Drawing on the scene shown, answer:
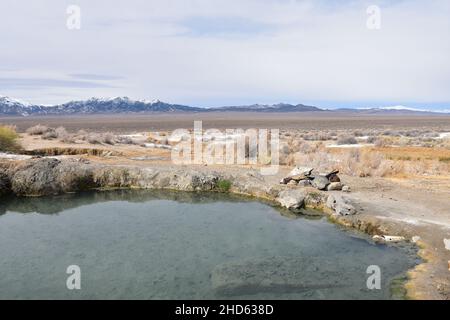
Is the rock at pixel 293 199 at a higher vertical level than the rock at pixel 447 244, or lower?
higher

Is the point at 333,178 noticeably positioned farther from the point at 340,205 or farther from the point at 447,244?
the point at 447,244

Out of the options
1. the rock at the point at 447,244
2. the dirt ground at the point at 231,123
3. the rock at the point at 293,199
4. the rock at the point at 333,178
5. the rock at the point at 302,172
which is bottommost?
the rock at the point at 447,244

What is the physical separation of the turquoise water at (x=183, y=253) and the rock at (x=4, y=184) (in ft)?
4.62

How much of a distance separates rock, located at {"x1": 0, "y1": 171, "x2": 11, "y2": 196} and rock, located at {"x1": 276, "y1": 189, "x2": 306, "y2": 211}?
9.75 meters

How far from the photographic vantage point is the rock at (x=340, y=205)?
40.9 ft

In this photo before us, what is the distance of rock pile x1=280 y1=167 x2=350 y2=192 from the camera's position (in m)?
15.1

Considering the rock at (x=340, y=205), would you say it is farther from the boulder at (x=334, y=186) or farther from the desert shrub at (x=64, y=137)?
the desert shrub at (x=64, y=137)

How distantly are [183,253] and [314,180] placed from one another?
282 inches

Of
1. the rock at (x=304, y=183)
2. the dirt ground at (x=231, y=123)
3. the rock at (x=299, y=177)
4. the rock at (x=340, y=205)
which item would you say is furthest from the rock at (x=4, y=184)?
the dirt ground at (x=231, y=123)

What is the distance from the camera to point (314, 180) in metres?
15.5

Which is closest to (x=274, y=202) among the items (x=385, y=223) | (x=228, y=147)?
(x=385, y=223)

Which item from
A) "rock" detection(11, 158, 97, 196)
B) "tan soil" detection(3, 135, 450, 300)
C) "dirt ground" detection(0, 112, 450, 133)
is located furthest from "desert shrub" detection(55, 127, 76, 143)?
"dirt ground" detection(0, 112, 450, 133)

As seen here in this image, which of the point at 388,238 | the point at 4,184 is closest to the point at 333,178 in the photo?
the point at 388,238

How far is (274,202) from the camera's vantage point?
1470 cm
